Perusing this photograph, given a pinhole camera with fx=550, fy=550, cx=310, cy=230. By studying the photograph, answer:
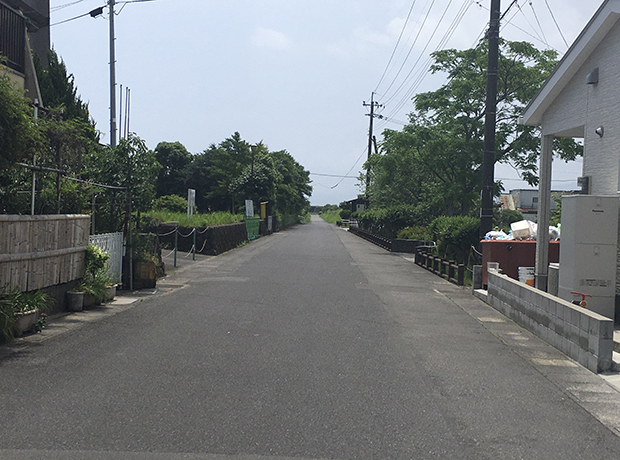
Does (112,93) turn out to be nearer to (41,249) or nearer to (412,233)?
(41,249)

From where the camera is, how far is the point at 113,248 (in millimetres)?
12617

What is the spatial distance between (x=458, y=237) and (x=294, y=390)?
13.7 meters

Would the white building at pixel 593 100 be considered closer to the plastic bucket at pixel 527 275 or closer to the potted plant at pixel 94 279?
the plastic bucket at pixel 527 275

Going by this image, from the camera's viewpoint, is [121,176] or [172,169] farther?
[172,169]

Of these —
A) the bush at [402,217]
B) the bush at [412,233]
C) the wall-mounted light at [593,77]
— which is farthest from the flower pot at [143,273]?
the bush at [402,217]

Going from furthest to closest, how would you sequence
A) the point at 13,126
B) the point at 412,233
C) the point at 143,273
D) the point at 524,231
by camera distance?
the point at 412,233
the point at 524,231
the point at 143,273
the point at 13,126

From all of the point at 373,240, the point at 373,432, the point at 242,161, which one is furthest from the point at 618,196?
the point at 242,161

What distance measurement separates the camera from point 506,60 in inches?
1085

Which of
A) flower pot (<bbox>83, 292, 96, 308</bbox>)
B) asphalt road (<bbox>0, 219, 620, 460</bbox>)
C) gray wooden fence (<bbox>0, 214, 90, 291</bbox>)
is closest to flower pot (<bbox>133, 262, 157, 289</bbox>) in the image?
gray wooden fence (<bbox>0, 214, 90, 291</bbox>)

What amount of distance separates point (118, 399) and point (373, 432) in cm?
249

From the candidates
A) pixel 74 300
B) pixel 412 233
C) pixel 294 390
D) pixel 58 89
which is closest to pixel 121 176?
pixel 74 300

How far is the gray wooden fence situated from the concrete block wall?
26.5ft

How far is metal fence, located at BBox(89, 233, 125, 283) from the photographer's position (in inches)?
471

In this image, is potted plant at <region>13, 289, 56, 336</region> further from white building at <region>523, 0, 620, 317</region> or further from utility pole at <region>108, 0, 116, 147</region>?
utility pole at <region>108, 0, 116, 147</region>
